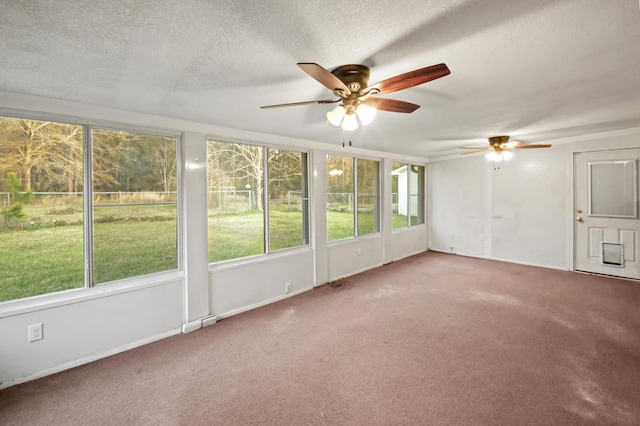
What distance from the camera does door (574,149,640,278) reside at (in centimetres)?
430

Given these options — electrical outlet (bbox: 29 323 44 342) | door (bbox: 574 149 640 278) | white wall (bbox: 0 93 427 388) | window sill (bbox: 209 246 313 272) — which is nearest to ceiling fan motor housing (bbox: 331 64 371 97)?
white wall (bbox: 0 93 427 388)

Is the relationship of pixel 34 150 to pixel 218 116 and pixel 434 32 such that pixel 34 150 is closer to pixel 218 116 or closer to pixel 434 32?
pixel 218 116

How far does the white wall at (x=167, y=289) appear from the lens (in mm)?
2271

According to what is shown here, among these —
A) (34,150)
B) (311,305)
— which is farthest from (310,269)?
(34,150)

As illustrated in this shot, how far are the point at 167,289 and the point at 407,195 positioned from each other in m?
5.26

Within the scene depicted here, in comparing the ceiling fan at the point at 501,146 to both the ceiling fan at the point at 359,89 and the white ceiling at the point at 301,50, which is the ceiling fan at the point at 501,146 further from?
the ceiling fan at the point at 359,89

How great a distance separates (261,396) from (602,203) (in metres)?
5.90

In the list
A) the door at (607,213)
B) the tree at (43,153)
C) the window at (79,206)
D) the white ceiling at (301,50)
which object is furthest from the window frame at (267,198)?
the door at (607,213)

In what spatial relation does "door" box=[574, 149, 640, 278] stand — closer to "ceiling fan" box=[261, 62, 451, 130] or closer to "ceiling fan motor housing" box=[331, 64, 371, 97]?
"ceiling fan" box=[261, 62, 451, 130]

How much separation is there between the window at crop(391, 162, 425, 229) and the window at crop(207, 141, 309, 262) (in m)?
2.50

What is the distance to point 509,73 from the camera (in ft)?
6.64

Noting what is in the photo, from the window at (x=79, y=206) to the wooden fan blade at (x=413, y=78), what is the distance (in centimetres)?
251

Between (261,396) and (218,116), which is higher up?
(218,116)

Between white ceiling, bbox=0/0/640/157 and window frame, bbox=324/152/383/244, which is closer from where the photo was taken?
white ceiling, bbox=0/0/640/157
